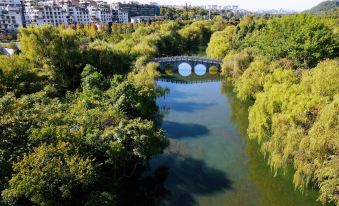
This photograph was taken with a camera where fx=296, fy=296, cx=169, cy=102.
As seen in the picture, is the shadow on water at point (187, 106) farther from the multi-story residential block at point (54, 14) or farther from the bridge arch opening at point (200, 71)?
the multi-story residential block at point (54, 14)

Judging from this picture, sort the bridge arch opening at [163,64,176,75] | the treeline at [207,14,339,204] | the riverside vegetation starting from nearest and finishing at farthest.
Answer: the riverside vegetation
the treeline at [207,14,339,204]
the bridge arch opening at [163,64,176,75]

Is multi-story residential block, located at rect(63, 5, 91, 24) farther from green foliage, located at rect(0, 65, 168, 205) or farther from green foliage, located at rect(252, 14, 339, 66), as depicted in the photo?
green foliage, located at rect(0, 65, 168, 205)

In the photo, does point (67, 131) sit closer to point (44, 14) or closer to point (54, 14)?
point (44, 14)

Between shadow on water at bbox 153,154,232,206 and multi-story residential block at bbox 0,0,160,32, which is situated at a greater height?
multi-story residential block at bbox 0,0,160,32

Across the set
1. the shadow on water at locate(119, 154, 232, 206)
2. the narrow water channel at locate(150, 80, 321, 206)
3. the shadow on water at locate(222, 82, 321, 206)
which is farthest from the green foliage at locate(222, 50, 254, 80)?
the shadow on water at locate(119, 154, 232, 206)

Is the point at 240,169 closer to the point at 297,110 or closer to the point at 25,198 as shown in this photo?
the point at 297,110

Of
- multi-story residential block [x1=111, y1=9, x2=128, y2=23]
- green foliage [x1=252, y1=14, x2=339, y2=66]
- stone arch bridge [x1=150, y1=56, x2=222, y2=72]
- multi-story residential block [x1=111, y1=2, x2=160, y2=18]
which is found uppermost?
multi-story residential block [x1=111, y1=2, x2=160, y2=18]
